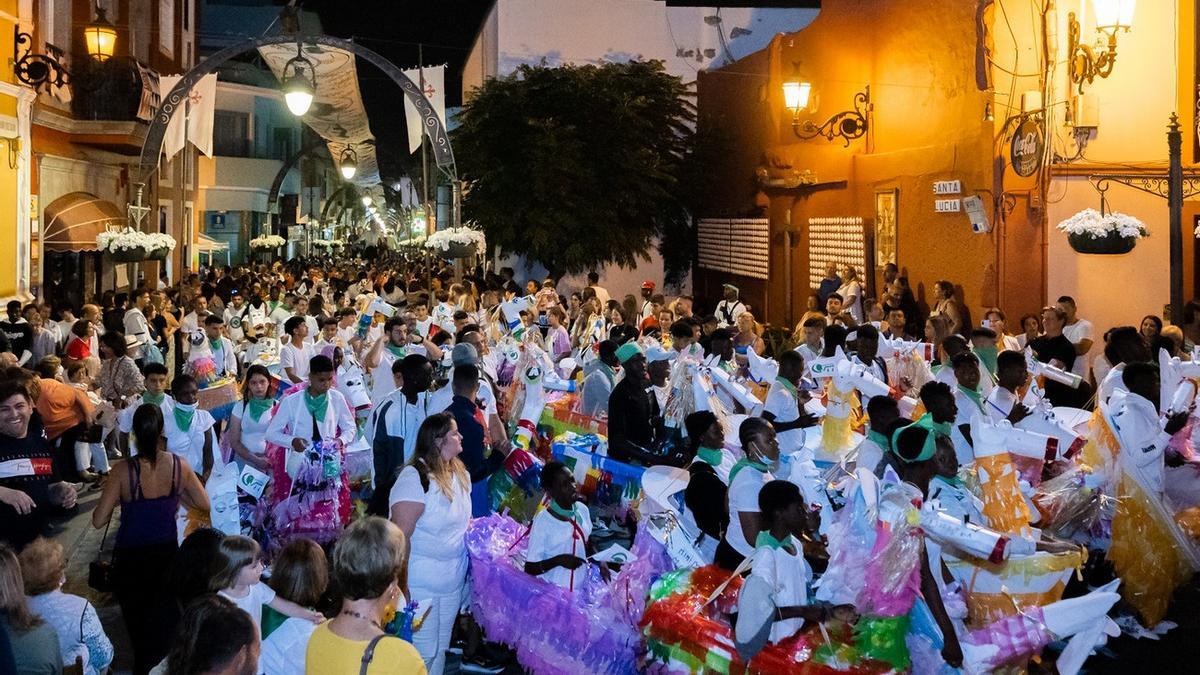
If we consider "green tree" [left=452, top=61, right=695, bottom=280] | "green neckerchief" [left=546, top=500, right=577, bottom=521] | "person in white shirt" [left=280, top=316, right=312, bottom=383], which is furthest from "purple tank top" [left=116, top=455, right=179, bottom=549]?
"green tree" [left=452, top=61, right=695, bottom=280]

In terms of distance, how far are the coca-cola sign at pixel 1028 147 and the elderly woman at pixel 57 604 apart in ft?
43.0

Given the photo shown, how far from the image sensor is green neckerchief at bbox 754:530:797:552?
573 centimetres

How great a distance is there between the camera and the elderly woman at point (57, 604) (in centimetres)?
534

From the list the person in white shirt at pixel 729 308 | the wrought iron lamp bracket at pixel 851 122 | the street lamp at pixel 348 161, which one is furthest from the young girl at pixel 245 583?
the street lamp at pixel 348 161

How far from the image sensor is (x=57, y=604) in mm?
5379

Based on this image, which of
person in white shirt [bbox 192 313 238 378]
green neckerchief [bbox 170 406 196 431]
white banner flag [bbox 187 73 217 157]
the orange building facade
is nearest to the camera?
green neckerchief [bbox 170 406 196 431]

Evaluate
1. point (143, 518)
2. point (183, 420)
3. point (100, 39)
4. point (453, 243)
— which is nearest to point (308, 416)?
point (183, 420)

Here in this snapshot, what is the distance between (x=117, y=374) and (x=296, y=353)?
182 centimetres

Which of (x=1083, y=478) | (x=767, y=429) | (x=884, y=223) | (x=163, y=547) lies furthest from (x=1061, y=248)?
(x=163, y=547)

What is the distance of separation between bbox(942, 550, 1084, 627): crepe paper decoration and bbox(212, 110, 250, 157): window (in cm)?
6214

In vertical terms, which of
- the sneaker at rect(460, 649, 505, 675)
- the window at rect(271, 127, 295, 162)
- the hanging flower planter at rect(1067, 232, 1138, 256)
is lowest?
the sneaker at rect(460, 649, 505, 675)

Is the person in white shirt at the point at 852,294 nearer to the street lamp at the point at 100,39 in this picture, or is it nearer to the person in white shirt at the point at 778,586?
the street lamp at the point at 100,39

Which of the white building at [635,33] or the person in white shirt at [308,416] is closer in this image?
the person in white shirt at [308,416]

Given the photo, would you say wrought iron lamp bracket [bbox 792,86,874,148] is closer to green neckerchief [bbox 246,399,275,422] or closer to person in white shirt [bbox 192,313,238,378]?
person in white shirt [bbox 192,313,238,378]
